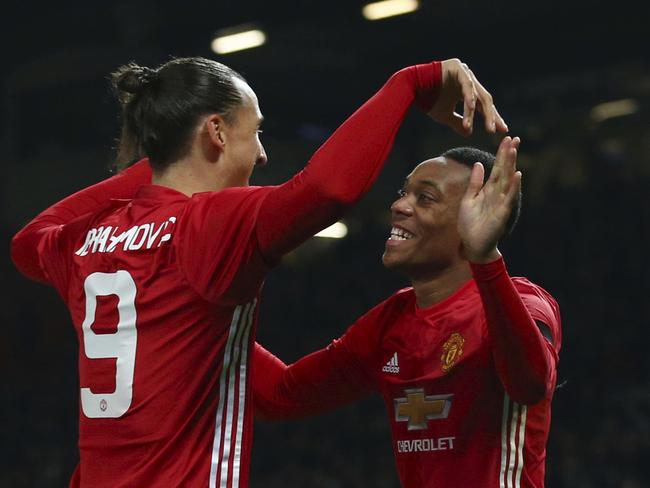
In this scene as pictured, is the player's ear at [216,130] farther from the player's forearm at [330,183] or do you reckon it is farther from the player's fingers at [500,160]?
the player's fingers at [500,160]

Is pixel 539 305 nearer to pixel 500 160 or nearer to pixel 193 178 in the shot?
pixel 500 160

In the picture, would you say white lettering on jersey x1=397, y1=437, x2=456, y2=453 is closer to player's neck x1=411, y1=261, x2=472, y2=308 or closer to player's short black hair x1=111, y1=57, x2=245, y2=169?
player's neck x1=411, y1=261, x2=472, y2=308

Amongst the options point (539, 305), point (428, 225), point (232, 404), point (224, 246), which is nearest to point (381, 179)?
point (428, 225)

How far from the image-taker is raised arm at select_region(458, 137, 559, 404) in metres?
2.29

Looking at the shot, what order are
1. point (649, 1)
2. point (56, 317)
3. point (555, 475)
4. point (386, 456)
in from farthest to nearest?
point (56, 317), point (649, 1), point (386, 456), point (555, 475)

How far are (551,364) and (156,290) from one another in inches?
35.7

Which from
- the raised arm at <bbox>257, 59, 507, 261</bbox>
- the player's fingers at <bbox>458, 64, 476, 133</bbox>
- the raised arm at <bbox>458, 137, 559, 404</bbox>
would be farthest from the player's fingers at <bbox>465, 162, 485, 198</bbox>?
the raised arm at <bbox>257, 59, 507, 261</bbox>

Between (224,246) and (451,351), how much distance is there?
0.92 metres

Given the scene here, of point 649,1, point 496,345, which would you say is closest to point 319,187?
point 496,345

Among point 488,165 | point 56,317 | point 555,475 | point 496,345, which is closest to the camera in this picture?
point 496,345

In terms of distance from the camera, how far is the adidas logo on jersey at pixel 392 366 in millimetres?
2953

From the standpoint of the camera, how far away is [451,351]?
2820 mm

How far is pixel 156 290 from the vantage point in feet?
7.29

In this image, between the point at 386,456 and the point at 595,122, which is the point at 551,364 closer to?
the point at 386,456
